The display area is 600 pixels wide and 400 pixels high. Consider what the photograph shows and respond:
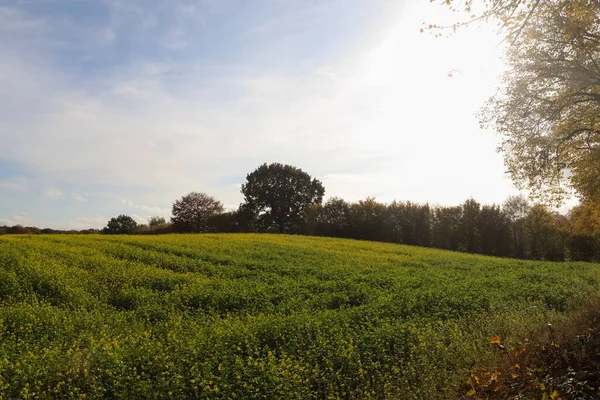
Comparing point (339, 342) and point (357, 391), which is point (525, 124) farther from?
point (357, 391)

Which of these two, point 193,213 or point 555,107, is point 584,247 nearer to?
point 555,107

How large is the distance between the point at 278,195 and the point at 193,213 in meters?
16.7

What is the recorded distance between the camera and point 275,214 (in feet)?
245

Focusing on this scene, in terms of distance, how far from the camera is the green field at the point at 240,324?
24.4 ft

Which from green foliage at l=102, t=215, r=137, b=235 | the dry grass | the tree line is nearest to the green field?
the dry grass

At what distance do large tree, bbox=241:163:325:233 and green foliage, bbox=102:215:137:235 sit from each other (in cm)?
2131

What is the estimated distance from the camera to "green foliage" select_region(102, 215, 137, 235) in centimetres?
5791

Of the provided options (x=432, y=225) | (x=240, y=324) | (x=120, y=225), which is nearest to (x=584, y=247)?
(x=432, y=225)

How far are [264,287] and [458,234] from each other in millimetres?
47848

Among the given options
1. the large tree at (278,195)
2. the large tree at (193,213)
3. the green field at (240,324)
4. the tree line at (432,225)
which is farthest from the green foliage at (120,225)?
the green field at (240,324)

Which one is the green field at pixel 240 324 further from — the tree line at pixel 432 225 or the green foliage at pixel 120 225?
the green foliage at pixel 120 225

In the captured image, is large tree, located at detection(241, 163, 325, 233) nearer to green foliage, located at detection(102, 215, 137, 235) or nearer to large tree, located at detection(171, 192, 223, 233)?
large tree, located at detection(171, 192, 223, 233)

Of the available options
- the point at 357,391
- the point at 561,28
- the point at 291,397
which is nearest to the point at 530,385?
the point at 357,391

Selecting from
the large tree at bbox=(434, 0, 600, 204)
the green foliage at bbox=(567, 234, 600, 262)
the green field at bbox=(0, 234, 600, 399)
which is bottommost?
the green field at bbox=(0, 234, 600, 399)
